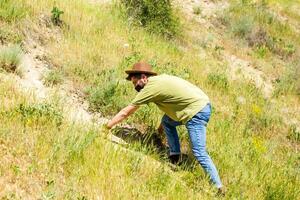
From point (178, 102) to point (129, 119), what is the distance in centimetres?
129

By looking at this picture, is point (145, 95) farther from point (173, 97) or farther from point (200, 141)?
point (200, 141)

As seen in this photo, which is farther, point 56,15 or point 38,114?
point 56,15

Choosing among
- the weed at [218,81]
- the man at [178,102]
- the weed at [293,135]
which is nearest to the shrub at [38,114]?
the man at [178,102]

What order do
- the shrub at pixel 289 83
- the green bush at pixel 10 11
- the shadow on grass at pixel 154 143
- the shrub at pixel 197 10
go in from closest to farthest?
the shadow on grass at pixel 154 143 < the green bush at pixel 10 11 < the shrub at pixel 289 83 < the shrub at pixel 197 10

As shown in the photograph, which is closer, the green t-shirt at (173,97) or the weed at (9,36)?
the green t-shirt at (173,97)

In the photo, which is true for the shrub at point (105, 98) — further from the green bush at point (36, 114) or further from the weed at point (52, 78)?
the green bush at point (36, 114)

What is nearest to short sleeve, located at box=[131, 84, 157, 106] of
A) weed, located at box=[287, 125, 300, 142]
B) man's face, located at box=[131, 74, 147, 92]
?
man's face, located at box=[131, 74, 147, 92]

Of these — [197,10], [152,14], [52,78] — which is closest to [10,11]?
[52,78]

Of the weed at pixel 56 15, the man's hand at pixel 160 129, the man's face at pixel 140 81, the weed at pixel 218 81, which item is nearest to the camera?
the man's face at pixel 140 81

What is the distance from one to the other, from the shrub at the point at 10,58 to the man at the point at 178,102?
1913 mm

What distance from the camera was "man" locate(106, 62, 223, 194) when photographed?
5977mm

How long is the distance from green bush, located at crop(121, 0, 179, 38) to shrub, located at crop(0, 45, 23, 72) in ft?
14.7

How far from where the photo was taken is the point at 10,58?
690 cm

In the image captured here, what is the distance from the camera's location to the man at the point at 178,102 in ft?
19.6
